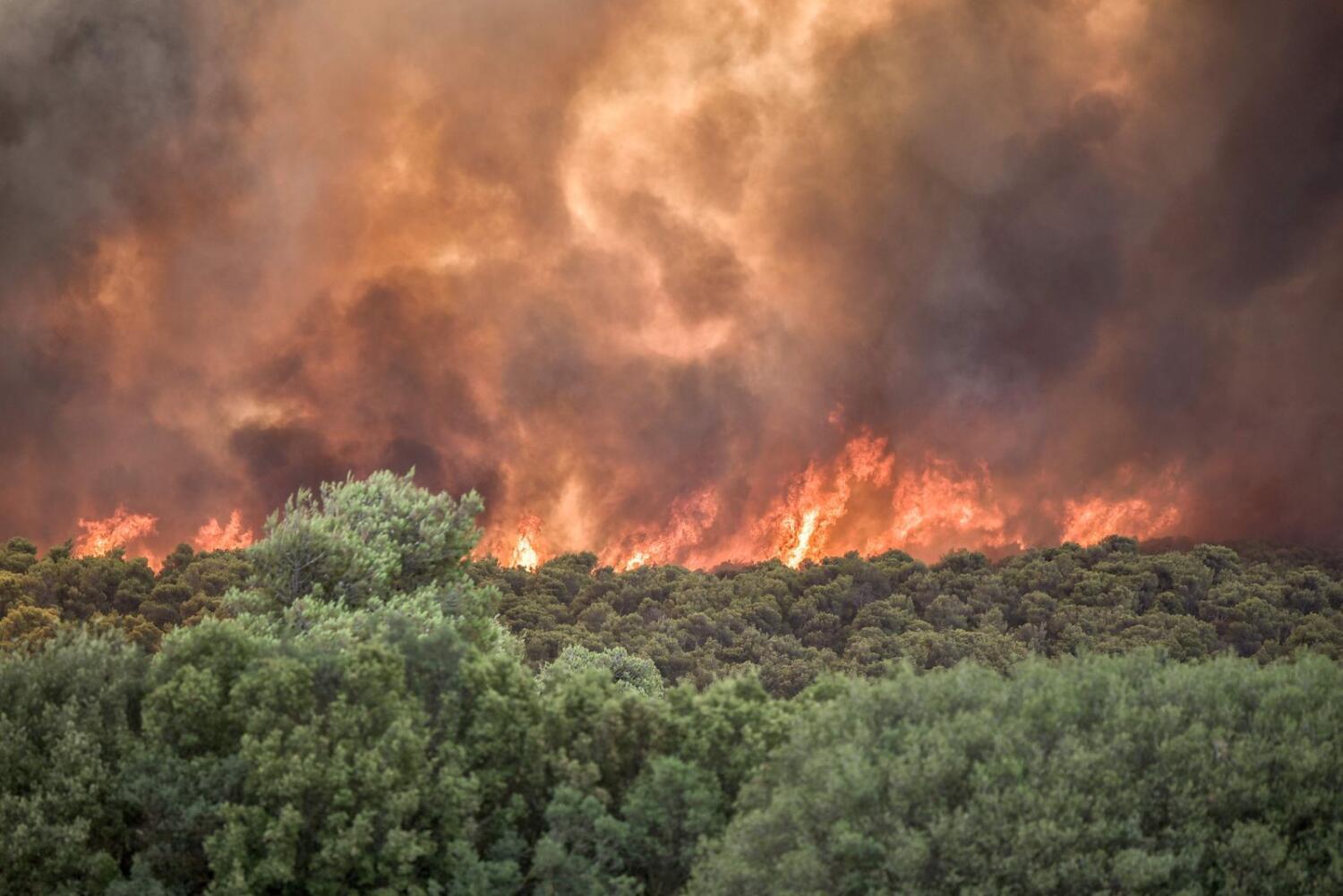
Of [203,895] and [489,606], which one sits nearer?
[203,895]

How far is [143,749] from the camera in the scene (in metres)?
34.7

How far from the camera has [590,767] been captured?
34.6 metres

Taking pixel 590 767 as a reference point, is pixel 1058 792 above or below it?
below

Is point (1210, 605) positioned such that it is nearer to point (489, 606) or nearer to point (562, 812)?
point (489, 606)

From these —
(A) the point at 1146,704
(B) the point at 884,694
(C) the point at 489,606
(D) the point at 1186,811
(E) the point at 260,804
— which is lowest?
(D) the point at 1186,811

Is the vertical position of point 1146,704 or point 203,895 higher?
point 203,895

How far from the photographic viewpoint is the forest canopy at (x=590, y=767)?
92.8ft

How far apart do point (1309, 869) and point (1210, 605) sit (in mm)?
99911

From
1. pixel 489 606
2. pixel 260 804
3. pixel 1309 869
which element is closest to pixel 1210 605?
pixel 489 606

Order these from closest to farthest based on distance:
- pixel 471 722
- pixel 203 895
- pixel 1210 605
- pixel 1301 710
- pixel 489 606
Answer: pixel 1301 710
pixel 203 895
pixel 471 722
pixel 489 606
pixel 1210 605

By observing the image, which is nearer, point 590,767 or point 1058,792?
point 1058,792

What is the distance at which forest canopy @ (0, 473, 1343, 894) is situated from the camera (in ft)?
92.8

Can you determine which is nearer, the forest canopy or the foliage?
the foliage

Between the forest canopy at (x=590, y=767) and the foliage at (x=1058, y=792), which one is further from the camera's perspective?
the forest canopy at (x=590, y=767)
